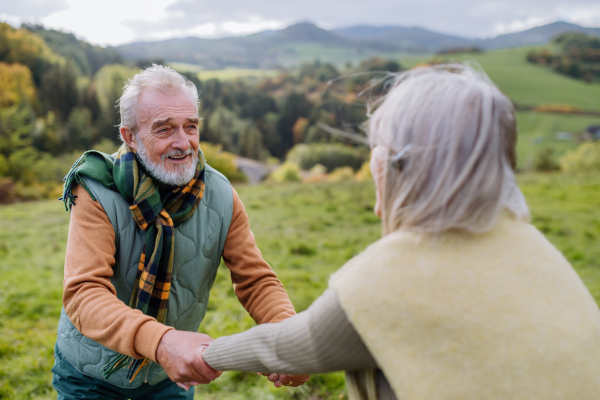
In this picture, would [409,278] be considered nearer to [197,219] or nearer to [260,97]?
[197,219]

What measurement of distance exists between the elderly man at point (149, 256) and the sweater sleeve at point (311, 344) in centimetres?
50

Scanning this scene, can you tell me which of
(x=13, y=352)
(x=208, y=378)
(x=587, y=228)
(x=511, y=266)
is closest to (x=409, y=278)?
(x=511, y=266)

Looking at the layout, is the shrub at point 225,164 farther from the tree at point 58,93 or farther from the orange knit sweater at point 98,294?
the orange knit sweater at point 98,294

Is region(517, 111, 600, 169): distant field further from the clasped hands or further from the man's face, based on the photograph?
the clasped hands

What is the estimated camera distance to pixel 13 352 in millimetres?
4430

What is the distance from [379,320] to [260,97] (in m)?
105

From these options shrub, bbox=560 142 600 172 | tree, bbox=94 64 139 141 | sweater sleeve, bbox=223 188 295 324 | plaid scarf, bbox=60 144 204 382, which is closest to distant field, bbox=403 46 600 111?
shrub, bbox=560 142 600 172

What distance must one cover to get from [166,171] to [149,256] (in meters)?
0.50

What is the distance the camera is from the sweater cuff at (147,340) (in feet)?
6.36

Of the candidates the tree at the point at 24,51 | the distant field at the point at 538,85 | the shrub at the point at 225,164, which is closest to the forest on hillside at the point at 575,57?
the distant field at the point at 538,85

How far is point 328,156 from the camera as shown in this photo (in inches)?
3004

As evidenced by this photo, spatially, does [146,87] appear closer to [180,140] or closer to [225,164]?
[180,140]

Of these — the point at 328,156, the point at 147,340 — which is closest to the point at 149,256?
the point at 147,340

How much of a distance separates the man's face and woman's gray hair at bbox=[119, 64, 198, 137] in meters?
0.03
